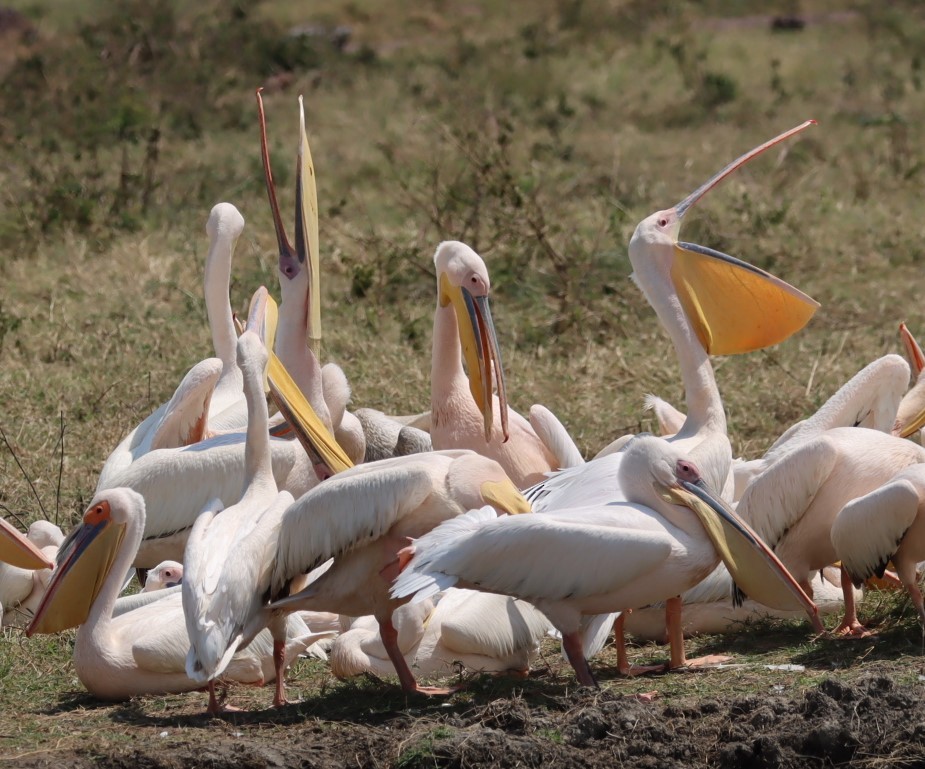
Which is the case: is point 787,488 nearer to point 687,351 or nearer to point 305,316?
point 687,351

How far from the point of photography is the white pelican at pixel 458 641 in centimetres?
464

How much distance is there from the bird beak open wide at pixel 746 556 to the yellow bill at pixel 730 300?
128 centimetres

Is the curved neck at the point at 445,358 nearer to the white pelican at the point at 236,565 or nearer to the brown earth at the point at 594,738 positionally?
the white pelican at the point at 236,565

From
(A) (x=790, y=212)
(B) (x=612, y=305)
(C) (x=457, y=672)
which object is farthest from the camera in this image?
(A) (x=790, y=212)

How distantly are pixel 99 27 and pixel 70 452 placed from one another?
9833mm

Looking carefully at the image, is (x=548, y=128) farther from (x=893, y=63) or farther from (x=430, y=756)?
(x=430, y=756)

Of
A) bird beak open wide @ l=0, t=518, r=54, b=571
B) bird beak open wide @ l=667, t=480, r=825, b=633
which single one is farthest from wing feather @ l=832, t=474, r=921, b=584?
bird beak open wide @ l=0, t=518, r=54, b=571

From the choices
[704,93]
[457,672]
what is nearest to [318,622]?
[457,672]

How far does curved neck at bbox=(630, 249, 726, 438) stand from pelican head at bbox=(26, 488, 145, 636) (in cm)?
185

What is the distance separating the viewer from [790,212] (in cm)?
977

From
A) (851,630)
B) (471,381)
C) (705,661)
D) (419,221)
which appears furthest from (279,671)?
(419,221)

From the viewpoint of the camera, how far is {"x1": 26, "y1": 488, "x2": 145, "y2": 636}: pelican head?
4.62 m

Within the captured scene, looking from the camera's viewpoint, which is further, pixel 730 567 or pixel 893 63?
pixel 893 63

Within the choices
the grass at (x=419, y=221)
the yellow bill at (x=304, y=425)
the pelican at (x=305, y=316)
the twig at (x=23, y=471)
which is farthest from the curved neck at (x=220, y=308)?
the yellow bill at (x=304, y=425)
